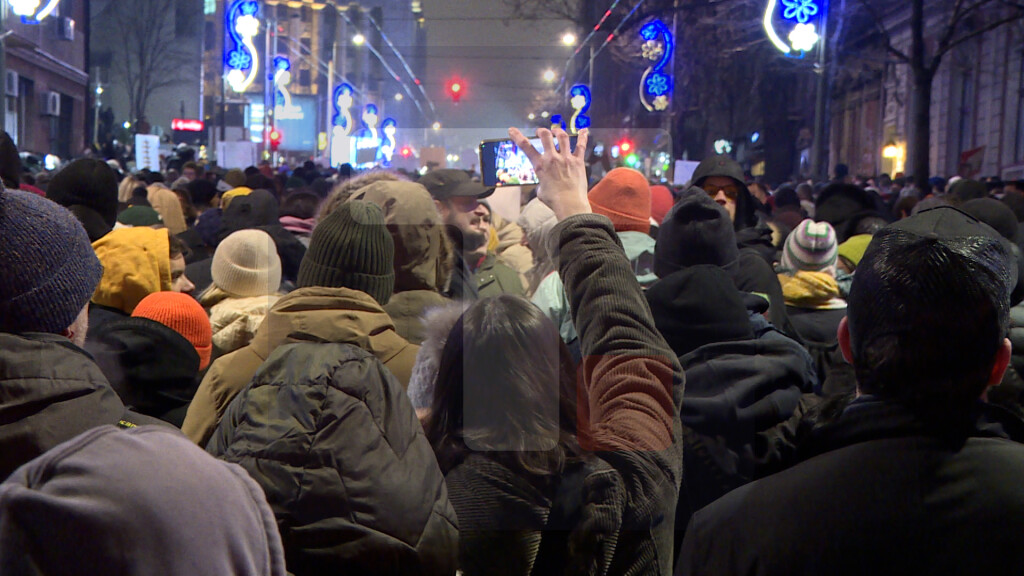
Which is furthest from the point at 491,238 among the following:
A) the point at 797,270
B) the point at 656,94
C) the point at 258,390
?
the point at 656,94

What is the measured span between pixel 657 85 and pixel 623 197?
2670cm

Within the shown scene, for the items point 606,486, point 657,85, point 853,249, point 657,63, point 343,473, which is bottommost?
point 606,486

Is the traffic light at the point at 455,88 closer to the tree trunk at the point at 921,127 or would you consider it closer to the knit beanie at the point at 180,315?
the tree trunk at the point at 921,127

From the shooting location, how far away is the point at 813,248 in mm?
5488

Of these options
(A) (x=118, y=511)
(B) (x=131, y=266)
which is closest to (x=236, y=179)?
(B) (x=131, y=266)

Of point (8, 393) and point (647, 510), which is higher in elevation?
point (8, 393)

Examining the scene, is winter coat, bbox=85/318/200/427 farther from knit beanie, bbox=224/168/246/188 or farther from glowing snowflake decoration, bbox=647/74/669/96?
glowing snowflake decoration, bbox=647/74/669/96

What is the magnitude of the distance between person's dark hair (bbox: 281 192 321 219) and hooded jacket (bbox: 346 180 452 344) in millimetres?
3496

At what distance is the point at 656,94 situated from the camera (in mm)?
31312

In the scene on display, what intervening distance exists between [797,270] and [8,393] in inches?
177

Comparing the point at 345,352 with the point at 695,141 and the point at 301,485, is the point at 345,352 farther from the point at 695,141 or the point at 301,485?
the point at 695,141

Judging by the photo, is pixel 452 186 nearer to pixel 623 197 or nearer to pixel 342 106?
pixel 623 197

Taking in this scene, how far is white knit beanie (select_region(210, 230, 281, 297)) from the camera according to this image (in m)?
4.71

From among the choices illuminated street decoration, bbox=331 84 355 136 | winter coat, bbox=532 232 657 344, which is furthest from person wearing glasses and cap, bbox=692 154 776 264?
illuminated street decoration, bbox=331 84 355 136
